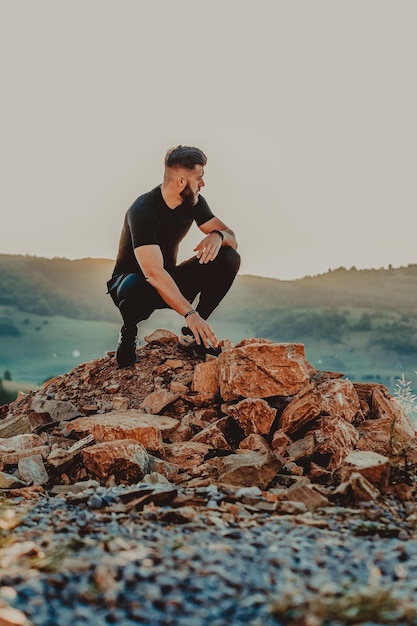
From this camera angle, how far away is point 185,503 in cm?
409

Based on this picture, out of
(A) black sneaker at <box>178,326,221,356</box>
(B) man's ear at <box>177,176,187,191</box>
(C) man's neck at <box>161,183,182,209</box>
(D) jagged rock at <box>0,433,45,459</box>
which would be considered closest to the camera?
(D) jagged rock at <box>0,433,45,459</box>

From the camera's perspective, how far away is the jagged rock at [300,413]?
19.4ft

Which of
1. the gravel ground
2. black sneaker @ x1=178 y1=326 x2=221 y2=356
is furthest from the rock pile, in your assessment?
the gravel ground

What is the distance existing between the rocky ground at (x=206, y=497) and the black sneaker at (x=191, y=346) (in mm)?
120

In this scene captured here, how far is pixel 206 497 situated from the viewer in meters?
4.28

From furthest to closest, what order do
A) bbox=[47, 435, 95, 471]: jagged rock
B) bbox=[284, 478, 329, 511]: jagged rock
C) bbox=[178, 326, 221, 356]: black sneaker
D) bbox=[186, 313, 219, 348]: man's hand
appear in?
bbox=[178, 326, 221, 356]: black sneaker < bbox=[186, 313, 219, 348]: man's hand < bbox=[47, 435, 95, 471]: jagged rock < bbox=[284, 478, 329, 511]: jagged rock

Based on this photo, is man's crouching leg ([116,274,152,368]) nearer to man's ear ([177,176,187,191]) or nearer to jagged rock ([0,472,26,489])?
man's ear ([177,176,187,191])

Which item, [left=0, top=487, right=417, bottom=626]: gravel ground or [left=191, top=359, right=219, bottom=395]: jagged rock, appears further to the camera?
[left=191, top=359, right=219, bottom=395]: jagged rock

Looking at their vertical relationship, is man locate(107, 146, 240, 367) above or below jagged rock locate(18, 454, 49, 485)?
above

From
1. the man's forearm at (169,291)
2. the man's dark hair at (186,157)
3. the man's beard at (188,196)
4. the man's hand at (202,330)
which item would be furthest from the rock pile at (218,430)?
the man's dark hair at (186,157)

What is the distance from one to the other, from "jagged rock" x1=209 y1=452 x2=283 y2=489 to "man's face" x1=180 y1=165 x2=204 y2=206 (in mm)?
3254

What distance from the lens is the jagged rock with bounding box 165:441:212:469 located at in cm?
545

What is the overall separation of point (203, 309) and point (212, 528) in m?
3.98

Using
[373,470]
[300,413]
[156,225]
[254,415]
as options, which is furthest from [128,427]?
[156,225]
